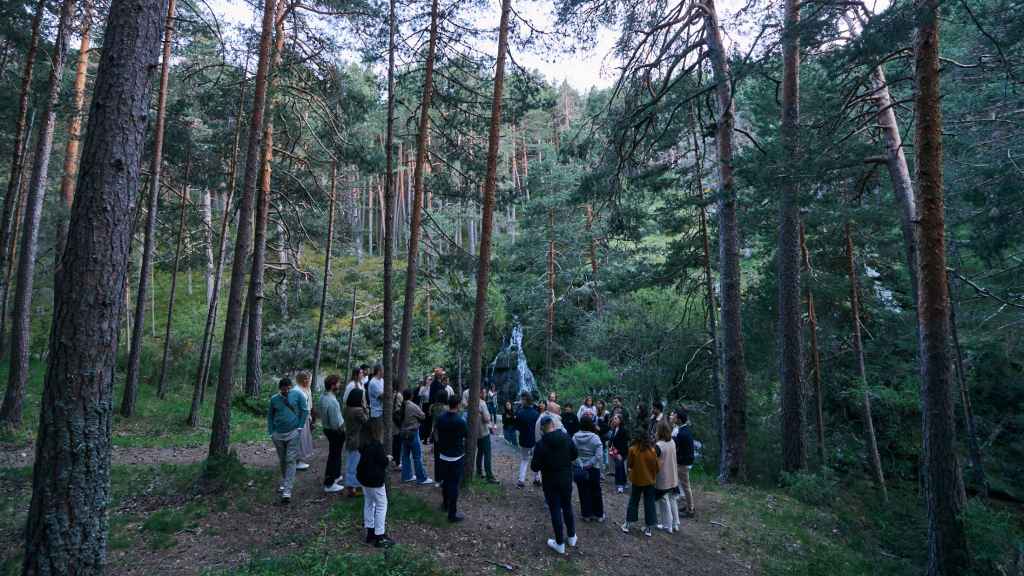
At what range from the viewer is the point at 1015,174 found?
905 centimetres

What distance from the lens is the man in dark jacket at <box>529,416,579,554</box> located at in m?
6.55

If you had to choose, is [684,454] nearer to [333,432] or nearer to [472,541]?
[472,541]

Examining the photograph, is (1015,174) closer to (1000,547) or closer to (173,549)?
(1000,547)

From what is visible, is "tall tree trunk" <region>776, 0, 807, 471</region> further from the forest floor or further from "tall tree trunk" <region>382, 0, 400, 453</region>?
"tall tree trunk" <region>382, 0, 400, 453</region>

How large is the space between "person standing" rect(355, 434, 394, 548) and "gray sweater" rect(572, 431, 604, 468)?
9.86ft

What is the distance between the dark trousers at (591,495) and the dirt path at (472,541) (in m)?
0.23

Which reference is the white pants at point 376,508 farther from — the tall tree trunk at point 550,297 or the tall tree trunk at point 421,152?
the tall tree trunk at point 550,297

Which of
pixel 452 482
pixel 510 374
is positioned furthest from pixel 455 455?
pixel 510 374

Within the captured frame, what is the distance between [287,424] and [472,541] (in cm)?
312

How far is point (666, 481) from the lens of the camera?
7.54 meters

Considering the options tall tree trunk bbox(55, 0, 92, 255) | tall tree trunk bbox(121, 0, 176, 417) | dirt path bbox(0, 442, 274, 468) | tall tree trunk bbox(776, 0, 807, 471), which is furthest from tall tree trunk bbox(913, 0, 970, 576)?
tall tree trunk bbox(55, 0, 92, 255)

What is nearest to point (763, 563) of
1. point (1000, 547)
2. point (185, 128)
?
point (1000, 547)

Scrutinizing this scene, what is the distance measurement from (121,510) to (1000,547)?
11.8 m

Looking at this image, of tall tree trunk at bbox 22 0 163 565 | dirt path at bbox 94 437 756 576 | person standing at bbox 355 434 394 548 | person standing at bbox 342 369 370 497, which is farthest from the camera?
person standing at bbox 342 369 370 497
